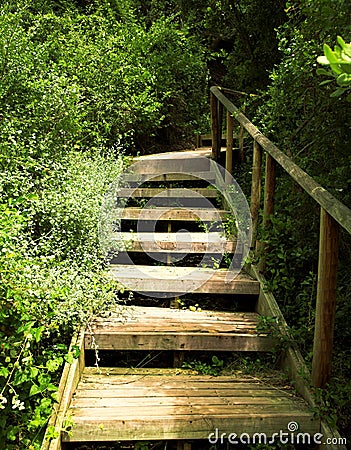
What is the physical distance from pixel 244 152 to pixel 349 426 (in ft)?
12.0

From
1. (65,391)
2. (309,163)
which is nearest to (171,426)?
(65,391)

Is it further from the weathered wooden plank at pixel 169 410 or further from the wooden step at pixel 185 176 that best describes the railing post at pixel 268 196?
the wooden step at pixel 185 176

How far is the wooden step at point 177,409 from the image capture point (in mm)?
2111

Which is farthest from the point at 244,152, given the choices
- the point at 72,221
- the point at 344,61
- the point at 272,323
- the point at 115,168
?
the point at 344,61

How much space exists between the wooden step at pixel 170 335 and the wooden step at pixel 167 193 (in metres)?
1.97

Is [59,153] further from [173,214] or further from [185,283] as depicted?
[185,283]

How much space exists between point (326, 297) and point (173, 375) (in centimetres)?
93

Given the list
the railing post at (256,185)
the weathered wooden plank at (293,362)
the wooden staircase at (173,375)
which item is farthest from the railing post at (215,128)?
the weathered wooden plank at (293,362)

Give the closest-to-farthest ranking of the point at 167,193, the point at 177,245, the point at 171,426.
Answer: the point at 171,426, the point at 177,245, the point at 167,193

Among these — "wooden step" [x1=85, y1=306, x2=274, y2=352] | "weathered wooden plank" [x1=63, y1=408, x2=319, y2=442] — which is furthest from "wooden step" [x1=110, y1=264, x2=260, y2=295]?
"weathered wooden plank" [x1=63, y1=408, x2=319, y2=442]

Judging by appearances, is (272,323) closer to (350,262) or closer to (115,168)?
(350,262)

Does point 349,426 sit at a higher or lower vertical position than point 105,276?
lower

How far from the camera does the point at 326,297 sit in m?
2.25

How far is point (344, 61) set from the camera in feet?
2.81
